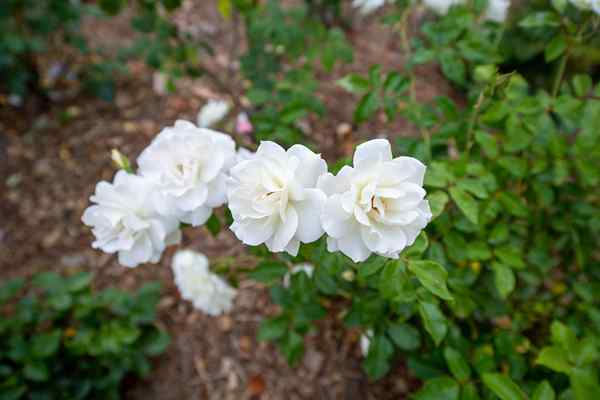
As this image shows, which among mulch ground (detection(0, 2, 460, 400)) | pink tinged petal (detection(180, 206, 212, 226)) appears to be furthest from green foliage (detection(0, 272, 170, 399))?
pink tinged petal (detection(180, 206, 212, 226))

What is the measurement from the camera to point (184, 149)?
0.91 metres

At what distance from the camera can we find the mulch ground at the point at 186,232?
5.92ft

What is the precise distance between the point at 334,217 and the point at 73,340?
1.32 meters

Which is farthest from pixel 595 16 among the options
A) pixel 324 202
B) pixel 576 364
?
pixel 324 202

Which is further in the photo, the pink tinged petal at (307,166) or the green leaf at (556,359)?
the green leaf at (556,359)

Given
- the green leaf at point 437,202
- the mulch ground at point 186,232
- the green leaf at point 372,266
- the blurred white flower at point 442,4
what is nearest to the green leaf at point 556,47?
the blurred white flower at point 442,4

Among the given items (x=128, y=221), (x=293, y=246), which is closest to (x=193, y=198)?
(x=128, y=221)

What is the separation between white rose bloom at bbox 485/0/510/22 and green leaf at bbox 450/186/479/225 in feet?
2.44

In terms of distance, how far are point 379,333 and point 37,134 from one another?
246 cm

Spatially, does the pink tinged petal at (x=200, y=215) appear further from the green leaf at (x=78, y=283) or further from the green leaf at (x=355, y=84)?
the green leaf at (x=78, y=283)

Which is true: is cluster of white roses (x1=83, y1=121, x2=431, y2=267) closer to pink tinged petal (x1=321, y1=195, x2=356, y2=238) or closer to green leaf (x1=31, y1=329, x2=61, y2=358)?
pink tinged petal (x1=321, y1=195, x2=356, y2=238)

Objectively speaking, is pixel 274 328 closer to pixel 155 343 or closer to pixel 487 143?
pixel 155 343

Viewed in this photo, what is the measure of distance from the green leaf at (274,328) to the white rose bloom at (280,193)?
29.3 inches

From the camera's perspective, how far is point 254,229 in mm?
768
